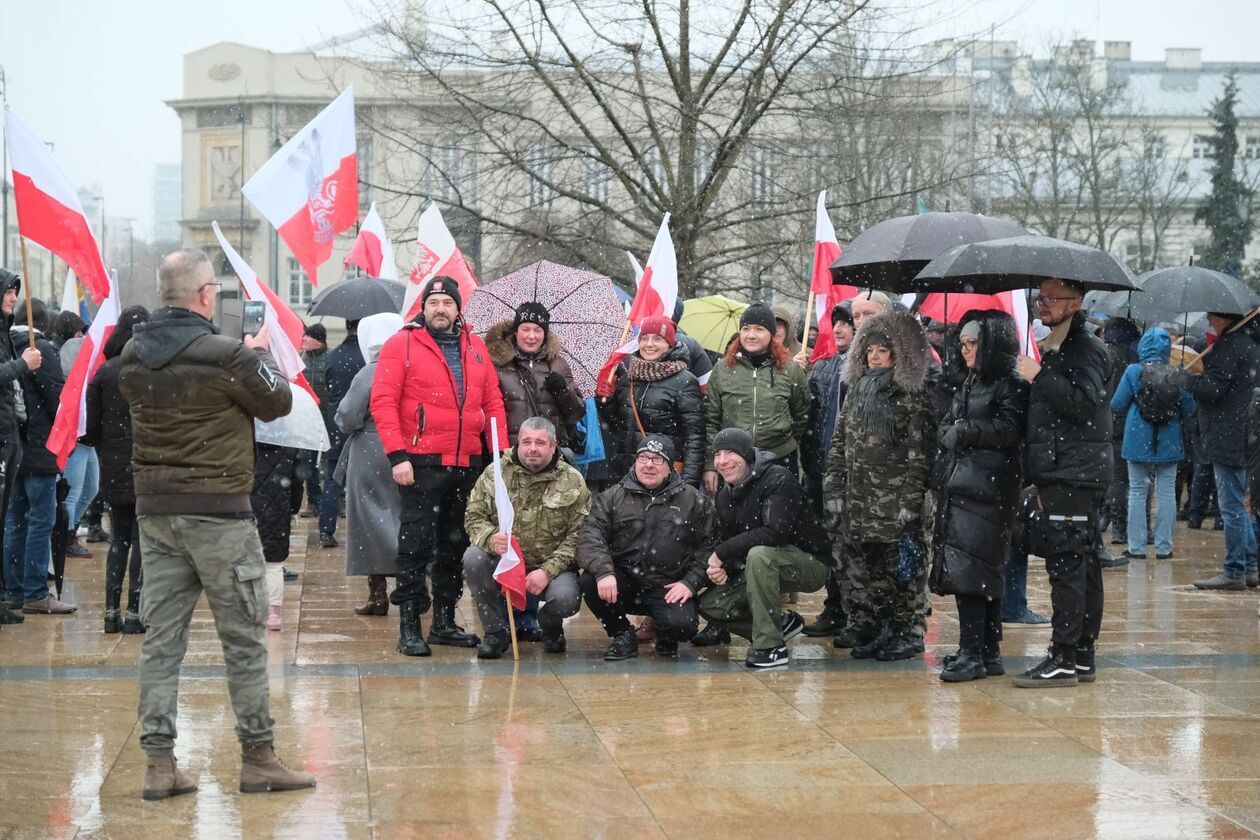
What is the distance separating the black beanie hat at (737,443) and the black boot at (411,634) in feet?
6.07

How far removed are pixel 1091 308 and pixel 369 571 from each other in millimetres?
11371

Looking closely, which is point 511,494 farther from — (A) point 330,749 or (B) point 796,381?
(A) point 330,749

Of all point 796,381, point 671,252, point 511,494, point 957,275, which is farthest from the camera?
point 671,252

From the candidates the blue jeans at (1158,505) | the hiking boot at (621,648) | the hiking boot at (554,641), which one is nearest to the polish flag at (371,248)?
the hiking boot at (554,641)

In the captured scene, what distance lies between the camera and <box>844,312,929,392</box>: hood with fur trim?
855cm

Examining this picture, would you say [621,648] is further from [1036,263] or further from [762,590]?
[1036,263]

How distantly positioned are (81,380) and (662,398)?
334 centimetres

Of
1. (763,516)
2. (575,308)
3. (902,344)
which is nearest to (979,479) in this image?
(902,344)

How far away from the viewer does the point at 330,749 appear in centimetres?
668

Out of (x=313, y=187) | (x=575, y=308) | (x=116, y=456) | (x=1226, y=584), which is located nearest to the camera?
(x=116, y=456)

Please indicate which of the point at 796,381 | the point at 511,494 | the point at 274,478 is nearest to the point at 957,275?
the point at 796,381

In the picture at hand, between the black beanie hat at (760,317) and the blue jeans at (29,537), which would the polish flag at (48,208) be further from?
the black beanie hat at (760,317)

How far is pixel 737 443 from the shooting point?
8.80 meters

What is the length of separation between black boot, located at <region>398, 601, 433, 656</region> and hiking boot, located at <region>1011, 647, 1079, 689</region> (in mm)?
3067
